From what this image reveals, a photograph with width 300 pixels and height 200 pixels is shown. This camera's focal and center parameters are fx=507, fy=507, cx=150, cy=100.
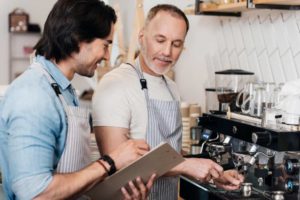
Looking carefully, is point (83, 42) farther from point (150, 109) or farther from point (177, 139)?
point (177, 139)

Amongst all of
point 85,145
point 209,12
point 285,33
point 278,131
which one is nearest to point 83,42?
point 85,145

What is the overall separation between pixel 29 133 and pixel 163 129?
785mm

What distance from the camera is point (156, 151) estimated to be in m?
1.38

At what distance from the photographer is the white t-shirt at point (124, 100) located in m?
1.79

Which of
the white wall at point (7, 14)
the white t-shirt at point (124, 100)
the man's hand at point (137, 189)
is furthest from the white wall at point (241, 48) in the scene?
the white wall at point (7, 14)

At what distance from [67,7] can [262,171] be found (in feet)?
2.89

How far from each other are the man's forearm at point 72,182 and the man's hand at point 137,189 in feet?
0.57

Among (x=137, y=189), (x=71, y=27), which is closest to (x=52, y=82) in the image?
(x=71, y=27)

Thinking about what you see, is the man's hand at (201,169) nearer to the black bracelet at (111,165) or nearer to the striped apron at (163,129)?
the striped apron at (163,129)

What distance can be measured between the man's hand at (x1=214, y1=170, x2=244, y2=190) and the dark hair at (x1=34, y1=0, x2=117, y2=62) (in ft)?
2.33

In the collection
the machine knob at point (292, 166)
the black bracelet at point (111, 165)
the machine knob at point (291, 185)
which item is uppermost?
the black bracelet at point (111, 165)

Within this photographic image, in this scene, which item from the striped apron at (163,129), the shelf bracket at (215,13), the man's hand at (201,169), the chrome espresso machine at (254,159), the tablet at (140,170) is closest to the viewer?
the tablet at (140,170)

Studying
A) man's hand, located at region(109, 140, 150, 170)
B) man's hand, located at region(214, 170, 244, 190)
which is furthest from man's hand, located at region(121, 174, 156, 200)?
man's hand, located at region(214, 170, 244, 190)

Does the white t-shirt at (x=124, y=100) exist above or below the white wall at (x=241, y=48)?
below
